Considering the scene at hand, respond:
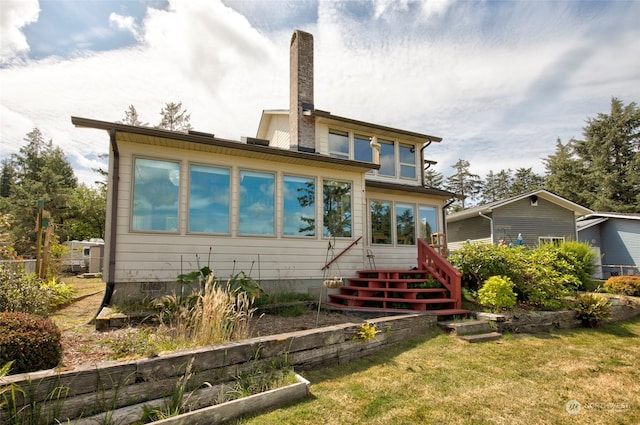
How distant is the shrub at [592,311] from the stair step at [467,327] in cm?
277

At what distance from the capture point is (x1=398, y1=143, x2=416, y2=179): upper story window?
12.5m

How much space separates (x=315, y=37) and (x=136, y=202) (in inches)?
363

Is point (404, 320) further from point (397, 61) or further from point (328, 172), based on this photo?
point (397, 61)

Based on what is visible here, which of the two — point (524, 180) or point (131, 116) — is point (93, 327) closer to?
point (131, 116)

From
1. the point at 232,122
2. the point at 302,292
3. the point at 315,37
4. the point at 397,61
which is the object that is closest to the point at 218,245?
the point at 302,292

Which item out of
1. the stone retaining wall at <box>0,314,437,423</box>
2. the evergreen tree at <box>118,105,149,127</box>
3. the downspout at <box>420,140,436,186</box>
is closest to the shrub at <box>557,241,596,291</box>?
the downspout at <box>420,140,436,186</box>

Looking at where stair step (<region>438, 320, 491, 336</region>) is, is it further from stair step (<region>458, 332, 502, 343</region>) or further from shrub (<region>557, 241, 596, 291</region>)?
shrub (<region>557, 241, 596, 291</region>)

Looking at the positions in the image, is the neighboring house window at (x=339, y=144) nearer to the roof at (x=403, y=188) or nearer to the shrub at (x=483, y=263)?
the roof at (x=403, y=188)

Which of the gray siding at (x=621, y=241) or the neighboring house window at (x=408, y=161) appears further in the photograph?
the gray siding at (x=621, y=241)

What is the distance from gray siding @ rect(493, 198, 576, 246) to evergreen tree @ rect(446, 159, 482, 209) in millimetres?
27238

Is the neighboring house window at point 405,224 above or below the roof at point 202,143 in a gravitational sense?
below

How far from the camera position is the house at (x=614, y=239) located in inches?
736

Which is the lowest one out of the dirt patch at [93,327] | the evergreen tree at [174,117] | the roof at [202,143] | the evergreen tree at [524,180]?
the dirt patch at [93,327]

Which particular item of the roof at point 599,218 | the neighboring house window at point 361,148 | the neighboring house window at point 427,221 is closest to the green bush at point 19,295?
the neighboring house window at point 361,148
